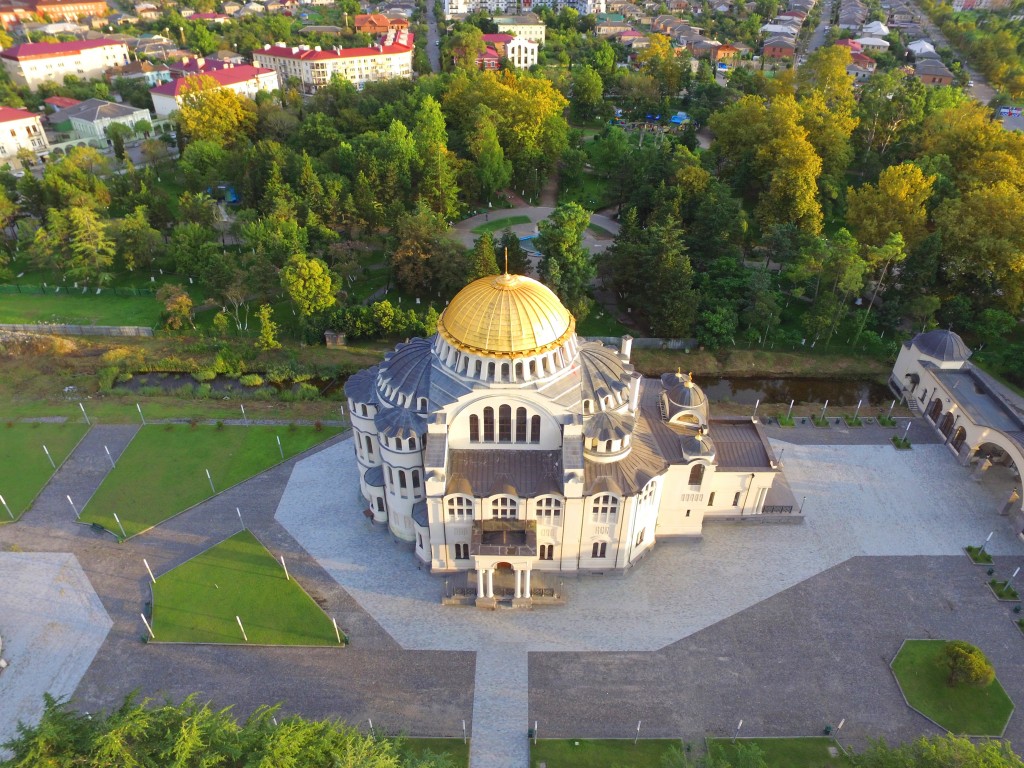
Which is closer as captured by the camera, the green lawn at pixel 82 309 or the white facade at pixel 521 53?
the green lawn at pixel 82 309

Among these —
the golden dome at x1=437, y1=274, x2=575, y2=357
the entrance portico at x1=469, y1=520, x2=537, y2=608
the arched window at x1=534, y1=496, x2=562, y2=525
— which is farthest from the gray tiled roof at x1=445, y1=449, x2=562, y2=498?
the golden dome at x1=437, y1=274, x2=575, y2=357

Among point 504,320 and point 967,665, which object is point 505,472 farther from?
point 967,665

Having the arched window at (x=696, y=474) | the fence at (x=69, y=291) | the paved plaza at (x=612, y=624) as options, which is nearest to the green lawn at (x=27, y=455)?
the paved plaza at (x=612, y=624)

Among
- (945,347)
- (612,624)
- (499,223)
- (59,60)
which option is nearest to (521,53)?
(499,223)

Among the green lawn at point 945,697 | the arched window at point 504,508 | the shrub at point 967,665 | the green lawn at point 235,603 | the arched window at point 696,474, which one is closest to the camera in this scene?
the green lawn at point 945,697

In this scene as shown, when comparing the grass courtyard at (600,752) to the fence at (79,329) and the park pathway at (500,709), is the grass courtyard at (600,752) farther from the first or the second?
the fence at (79,329)

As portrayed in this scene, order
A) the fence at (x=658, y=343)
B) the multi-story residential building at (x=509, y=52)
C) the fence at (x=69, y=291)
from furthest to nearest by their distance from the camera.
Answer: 1. the multi-story residential building at (x=509, y=52)
2. the fence at (x=69, y=291)
3. the fence at (x=658, y=343)
